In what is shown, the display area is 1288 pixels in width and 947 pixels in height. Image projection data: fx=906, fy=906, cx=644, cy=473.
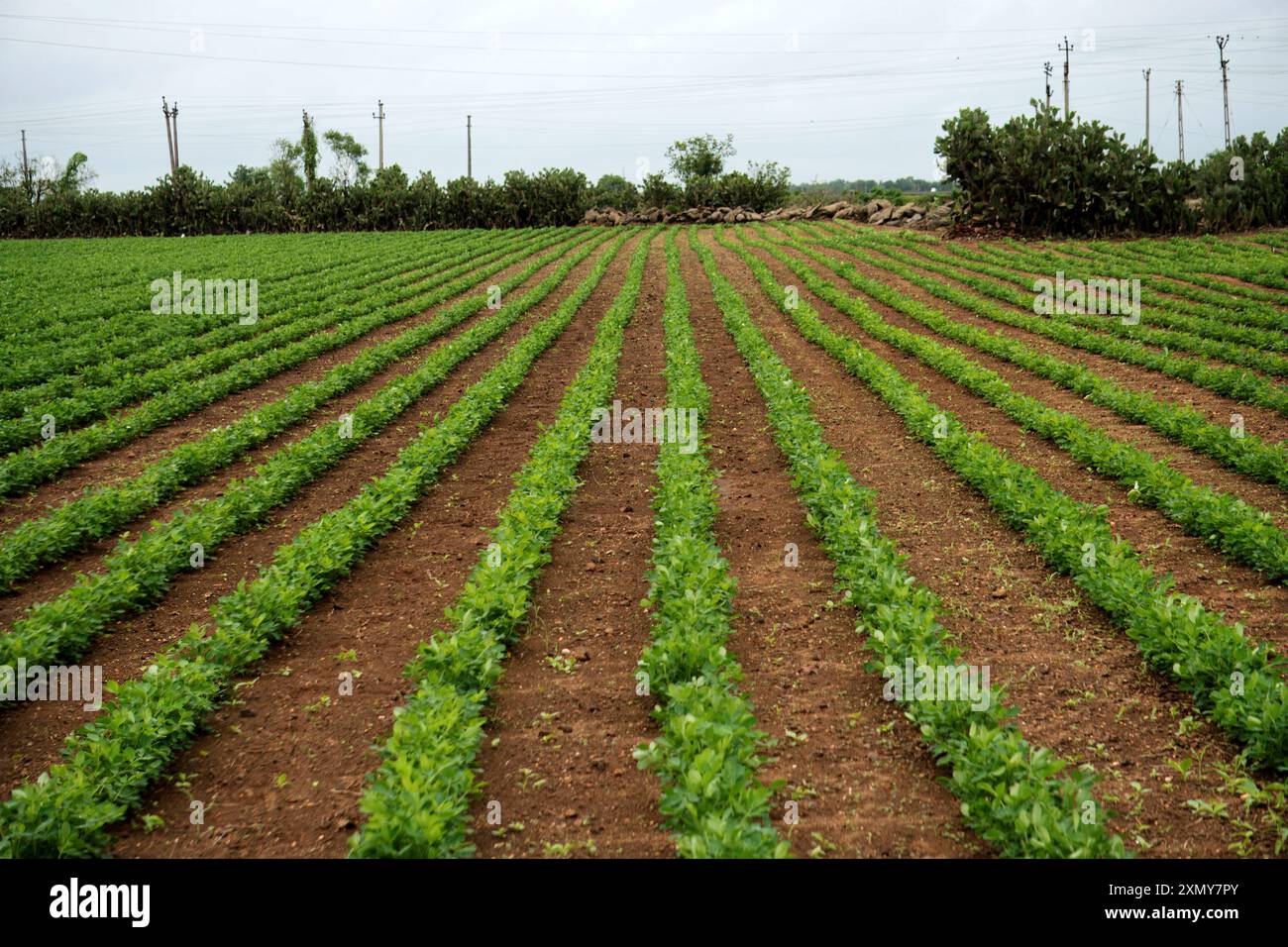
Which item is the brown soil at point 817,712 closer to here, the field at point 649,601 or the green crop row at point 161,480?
the field at point 649,601

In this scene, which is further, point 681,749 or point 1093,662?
point 1093,662

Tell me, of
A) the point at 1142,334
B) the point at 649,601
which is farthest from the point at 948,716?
the point at 1142,334

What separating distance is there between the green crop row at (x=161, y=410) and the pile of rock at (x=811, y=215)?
32.8m

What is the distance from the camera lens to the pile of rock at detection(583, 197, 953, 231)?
4731 centimetres

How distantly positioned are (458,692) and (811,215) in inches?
2195

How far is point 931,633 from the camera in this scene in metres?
6.18

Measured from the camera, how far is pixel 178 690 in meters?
5.62

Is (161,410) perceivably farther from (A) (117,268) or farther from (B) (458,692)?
(A) (117,268)

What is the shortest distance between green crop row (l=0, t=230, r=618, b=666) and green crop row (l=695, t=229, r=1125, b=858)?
565 cm

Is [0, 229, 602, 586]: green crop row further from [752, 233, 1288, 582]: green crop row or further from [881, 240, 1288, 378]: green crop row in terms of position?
[881, 240, 1288, 378]: green crop row

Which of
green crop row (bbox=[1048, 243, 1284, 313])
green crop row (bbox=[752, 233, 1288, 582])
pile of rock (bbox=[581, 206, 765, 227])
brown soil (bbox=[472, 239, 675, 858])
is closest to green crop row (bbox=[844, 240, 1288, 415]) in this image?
green crop row (bbox=[752, 233, 1288, 582])

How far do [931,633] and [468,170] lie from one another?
86.7 metres

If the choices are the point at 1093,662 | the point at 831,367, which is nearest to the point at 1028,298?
the point at 831,367
